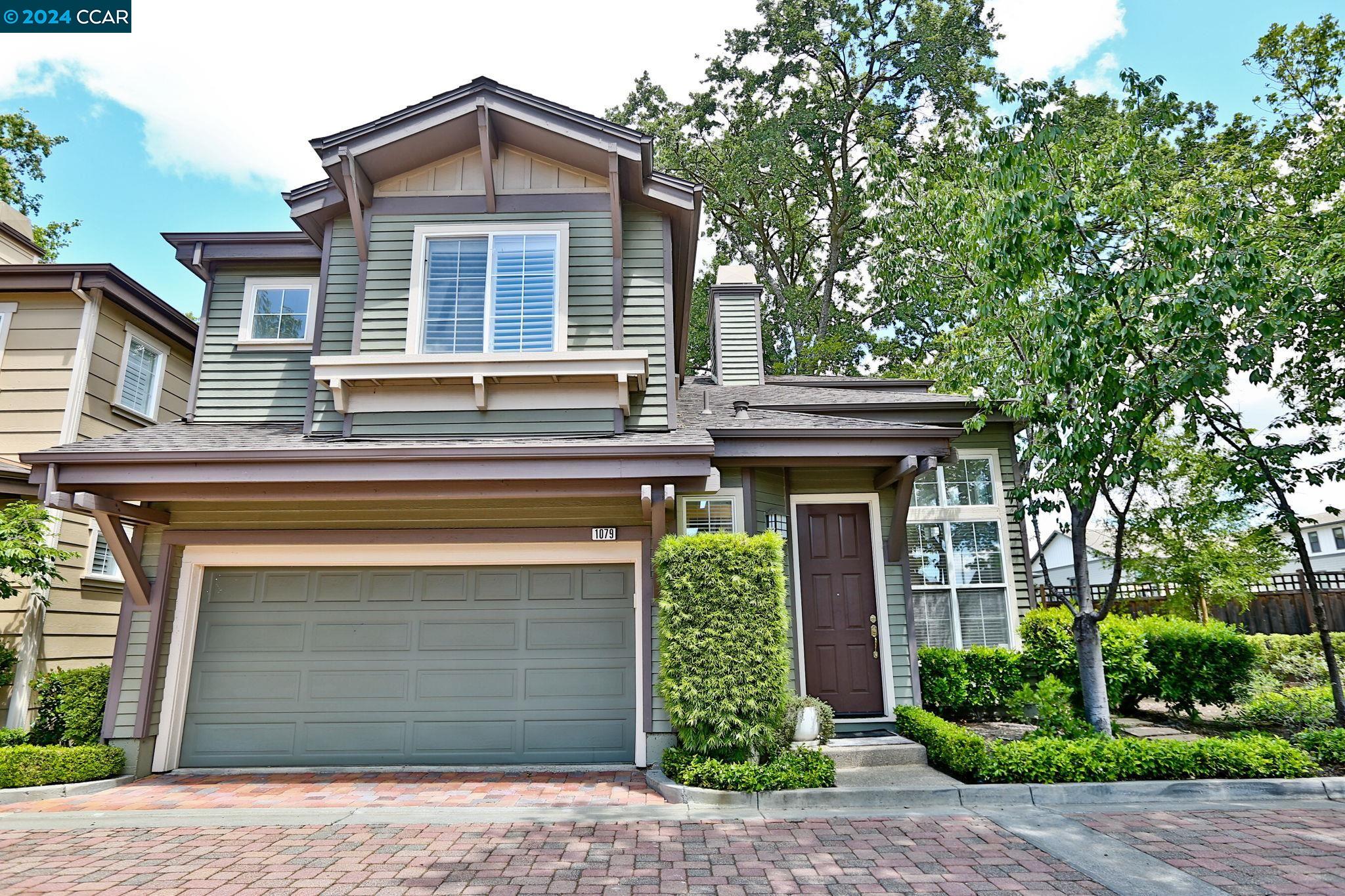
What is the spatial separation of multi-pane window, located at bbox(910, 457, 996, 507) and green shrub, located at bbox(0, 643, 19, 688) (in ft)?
35.2

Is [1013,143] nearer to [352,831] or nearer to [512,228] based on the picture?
[512,228]

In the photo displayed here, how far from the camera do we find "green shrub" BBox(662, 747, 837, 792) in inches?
220

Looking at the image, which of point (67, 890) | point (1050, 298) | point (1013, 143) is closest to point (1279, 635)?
point (1050, 298)

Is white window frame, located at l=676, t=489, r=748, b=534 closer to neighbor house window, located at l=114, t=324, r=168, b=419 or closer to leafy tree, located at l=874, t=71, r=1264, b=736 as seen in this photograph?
leafy tree, located at l=874, t=71, r=1264, b=736

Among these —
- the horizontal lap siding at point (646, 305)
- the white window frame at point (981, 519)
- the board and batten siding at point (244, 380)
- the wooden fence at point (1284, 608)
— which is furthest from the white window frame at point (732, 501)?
the wooden fence at point (1284, 608)

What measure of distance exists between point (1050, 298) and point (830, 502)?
2935mm

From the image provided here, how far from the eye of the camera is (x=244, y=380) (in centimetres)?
827

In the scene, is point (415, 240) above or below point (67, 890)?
above

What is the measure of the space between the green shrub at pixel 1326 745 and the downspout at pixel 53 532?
1151cm

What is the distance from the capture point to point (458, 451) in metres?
6.25

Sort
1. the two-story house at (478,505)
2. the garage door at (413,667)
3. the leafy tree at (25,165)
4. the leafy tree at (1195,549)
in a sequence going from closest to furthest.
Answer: the two-story house at (478,505) < the garage door at (413,667) < the leafy tree at (1195,549) < the leafy tree at (25,165)

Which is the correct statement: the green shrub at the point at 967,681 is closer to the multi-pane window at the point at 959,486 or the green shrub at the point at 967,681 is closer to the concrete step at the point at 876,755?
the concrete step at the point at 876,755

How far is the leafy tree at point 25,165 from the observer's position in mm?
18094

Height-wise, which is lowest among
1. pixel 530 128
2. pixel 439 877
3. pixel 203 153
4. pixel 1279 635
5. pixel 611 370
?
pixel 439 877
